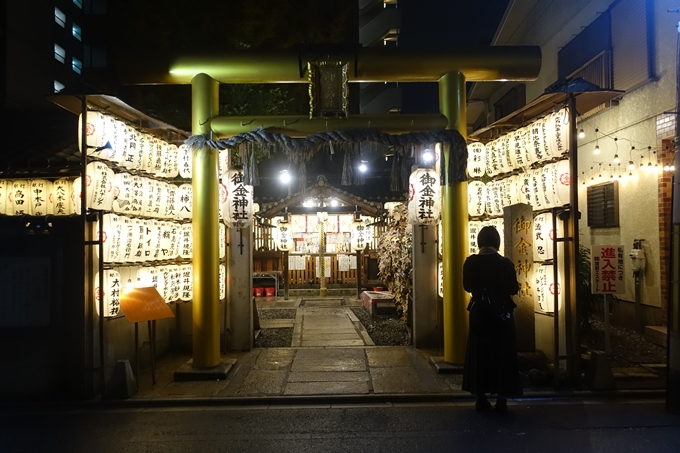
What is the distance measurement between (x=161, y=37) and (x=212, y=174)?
843cm

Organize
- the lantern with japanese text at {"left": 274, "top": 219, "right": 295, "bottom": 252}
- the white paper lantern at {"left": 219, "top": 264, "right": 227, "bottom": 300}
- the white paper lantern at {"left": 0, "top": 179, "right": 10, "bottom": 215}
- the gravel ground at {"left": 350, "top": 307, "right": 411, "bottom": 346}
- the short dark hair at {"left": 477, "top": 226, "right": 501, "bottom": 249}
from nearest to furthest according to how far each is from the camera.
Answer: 1. the short dark hair at {"left": 477, "top": 226, "right": 501, "bottom": 249}
2. the white paper lantern at {"left": 0, "top": 179, "right": 10, "bottom": 215}
3. the white paper lantern at {"left": 219, "top": 264, "right": 227, "bottom": 300}
4. the gravel ground at {"left": 350, "top": 307, "right": 411, "bottom": 346}
5. the lantern with japanese text at {"left": 274, "top": 219, "right": 295, "bottom": 252}

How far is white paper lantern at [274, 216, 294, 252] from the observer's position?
19047 millimetres

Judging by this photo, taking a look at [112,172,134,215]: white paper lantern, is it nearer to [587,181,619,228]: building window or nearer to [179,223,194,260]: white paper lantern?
[179,223,194,260]: white paper lantern

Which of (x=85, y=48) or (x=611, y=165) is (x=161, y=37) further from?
(x=85, y=48)

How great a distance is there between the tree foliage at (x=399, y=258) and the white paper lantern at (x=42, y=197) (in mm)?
8966

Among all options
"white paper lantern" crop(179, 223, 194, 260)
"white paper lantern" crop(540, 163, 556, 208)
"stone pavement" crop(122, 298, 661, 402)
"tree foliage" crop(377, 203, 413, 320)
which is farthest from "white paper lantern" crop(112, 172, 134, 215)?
"white paper lantern" crop(540, 163, 556, 208)

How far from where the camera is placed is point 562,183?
790cm

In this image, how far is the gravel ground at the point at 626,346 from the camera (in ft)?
30.7

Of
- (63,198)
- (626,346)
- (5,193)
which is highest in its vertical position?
(5,193)

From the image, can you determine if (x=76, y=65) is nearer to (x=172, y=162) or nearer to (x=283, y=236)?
(x=283, y=236)

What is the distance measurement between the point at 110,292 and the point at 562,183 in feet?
28.5

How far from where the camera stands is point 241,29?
576 inches

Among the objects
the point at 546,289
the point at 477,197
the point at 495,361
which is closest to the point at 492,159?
the point at 477,197

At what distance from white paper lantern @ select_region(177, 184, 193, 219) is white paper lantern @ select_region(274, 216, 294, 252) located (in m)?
8.76
